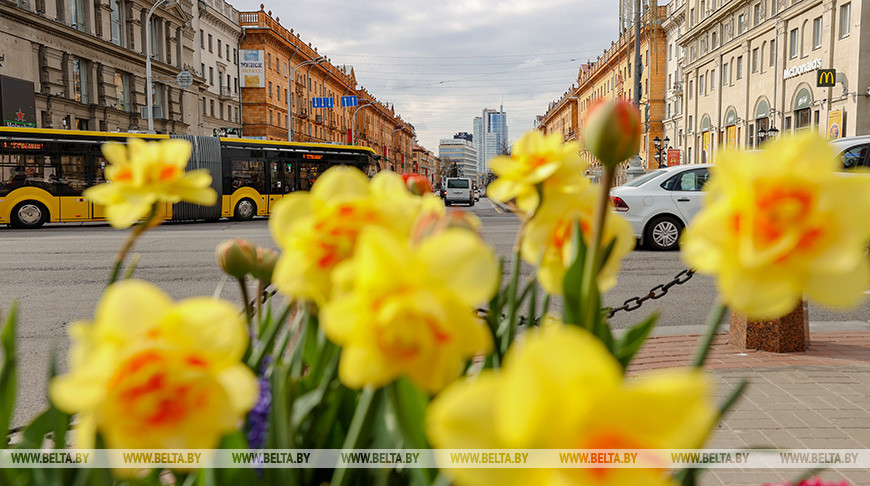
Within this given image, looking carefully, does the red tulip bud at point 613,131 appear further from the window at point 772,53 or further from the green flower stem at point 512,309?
the window at point 772,53

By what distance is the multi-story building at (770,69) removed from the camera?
2938 centimetres

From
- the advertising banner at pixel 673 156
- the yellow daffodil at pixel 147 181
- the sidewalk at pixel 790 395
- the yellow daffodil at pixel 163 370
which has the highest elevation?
the advertising banner at pixel 673 156

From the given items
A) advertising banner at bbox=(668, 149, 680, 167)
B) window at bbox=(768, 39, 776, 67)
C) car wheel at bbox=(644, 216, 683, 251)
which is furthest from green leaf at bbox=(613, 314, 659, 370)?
advertising banner at bbox=(668, 149, 680, 167)

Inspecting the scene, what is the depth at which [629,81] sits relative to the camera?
208 feet

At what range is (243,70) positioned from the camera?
53.6 metres

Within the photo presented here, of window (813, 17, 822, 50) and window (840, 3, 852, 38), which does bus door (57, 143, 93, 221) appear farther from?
window (813, 17, 822, 50)

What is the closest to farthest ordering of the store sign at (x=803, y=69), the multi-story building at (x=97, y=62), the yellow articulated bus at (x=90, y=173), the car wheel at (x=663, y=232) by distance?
1. the car wheel at (x=663, y=232)
2. the yellow articulated bus at (x=90, y=173)
3. the multi-story building at (x=97, y=62)
4. the store sign at (x=803, y=69)

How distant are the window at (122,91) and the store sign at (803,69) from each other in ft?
115

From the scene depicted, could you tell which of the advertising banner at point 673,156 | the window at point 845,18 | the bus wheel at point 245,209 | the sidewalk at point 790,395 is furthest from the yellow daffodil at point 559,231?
the advertising banner at point 673,156

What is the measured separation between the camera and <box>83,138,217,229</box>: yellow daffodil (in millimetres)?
933

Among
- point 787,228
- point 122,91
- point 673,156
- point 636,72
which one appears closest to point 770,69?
point 673,156

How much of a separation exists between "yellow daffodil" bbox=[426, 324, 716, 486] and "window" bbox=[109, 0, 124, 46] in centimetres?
4034

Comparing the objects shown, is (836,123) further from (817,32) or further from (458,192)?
(458,192)

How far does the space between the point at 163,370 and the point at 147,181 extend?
1.67 ft
